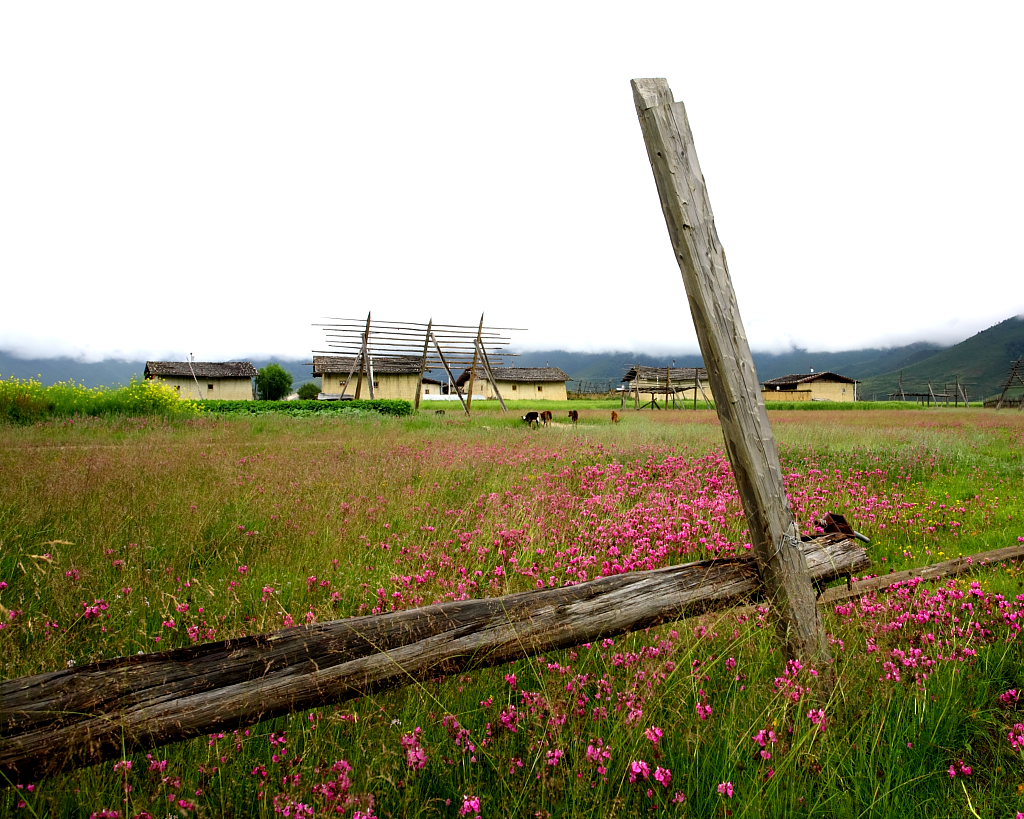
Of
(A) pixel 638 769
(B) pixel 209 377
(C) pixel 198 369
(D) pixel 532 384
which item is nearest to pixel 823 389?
(D) pixel 532 384

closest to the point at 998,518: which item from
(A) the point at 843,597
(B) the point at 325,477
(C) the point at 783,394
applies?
(A) the point at 843,597

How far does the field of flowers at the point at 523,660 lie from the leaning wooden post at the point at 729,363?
190 mm

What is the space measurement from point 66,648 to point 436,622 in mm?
1983

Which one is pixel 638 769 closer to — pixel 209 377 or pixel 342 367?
pixel 342 367

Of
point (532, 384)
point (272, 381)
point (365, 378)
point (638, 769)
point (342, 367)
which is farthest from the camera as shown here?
point (532, 384)

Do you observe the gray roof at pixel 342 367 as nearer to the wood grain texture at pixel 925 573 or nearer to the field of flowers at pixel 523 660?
the field of flowers at pixel 523 660

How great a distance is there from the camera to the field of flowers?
5.63ft

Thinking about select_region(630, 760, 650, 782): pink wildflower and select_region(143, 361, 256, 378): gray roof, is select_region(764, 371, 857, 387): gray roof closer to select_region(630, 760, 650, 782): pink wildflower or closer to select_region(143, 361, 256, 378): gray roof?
select_region(143, 361, 256, 378): gray roof

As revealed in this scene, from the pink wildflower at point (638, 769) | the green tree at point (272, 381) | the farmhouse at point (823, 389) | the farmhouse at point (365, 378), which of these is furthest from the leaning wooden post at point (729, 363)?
the farmhouse at point (823, 389)

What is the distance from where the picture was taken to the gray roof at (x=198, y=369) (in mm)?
66188

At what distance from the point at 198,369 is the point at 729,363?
79.6 metres

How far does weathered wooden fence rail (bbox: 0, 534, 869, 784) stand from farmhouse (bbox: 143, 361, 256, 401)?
74.6 m

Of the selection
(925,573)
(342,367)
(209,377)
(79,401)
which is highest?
(342,367)

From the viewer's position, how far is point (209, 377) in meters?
69.6
